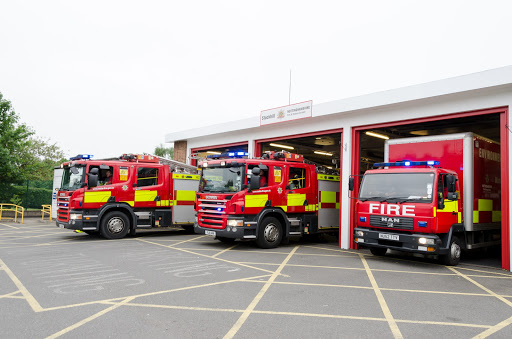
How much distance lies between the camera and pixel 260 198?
10062 millimetres

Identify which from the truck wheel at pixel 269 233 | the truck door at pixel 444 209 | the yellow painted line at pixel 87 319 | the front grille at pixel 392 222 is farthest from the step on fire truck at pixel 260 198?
the yellow painted line at pixel 87 319

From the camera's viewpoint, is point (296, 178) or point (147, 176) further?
point (147, 176)

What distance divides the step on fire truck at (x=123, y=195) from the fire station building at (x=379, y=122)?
324 centimetres

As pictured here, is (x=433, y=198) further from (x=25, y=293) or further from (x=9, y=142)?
(x=9, y=142)

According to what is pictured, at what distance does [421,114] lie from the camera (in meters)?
9.76

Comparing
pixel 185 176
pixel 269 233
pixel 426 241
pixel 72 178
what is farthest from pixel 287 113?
pixel 72 178

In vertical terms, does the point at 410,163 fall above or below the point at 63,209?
above

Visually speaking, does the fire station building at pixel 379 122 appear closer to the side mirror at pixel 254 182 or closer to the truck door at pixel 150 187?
the side mirror at pixel 254 182

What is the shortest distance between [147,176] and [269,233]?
452 centimetres

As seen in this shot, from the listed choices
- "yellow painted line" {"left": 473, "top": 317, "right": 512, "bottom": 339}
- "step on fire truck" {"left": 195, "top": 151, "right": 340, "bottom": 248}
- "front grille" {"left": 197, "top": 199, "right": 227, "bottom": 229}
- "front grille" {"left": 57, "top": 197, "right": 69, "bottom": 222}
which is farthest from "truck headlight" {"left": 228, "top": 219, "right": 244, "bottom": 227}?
"yellow painted line" {"left": 473, "top": 317, "right": 512, "bottom": 339}

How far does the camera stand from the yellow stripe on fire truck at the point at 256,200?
9.84 m

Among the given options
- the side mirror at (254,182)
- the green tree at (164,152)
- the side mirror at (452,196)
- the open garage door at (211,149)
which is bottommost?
the side mirror at (452,196)

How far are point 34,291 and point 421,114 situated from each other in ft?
30.0

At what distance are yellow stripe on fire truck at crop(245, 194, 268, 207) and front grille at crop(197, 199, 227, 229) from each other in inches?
23.4
